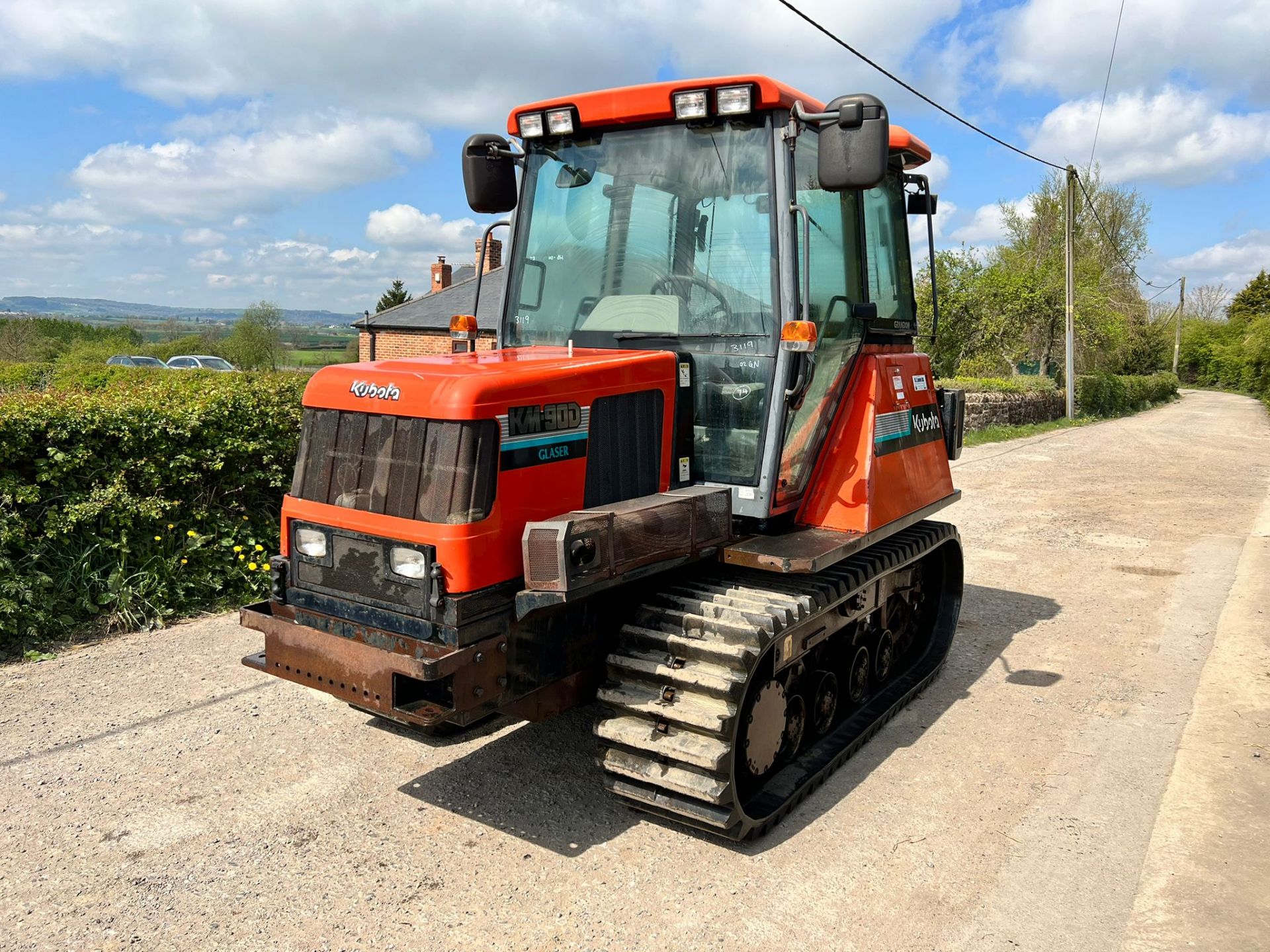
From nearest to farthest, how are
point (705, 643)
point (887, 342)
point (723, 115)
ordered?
point (705, 643) → point (723, 115) → point (887, 342)

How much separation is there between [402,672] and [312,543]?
0.78 meters

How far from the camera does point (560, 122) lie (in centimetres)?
465

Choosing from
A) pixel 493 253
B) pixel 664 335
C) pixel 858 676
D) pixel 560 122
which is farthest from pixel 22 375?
pixel 858 676

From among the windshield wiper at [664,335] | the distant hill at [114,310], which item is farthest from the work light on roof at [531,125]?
the distant hill at [114,310]

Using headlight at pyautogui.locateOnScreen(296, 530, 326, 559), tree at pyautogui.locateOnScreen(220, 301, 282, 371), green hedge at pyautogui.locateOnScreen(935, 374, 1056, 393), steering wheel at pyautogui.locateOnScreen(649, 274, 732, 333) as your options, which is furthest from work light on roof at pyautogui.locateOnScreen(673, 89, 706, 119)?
tree at pyautogui.locateOnScreen(220, 301, 282, 371)

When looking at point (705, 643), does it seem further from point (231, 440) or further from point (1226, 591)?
point (1226, 591)

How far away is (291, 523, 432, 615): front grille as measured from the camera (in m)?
3.49

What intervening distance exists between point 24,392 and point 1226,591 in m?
9.51

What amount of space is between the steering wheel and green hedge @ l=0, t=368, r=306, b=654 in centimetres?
383

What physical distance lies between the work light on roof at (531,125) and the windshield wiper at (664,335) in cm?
A: 111

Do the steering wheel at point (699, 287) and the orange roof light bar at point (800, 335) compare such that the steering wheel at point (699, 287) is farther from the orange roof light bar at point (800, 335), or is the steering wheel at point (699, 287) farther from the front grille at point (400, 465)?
the front grille at point (400, 465)

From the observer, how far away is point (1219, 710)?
5527mm

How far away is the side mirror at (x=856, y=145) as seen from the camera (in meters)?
3.83

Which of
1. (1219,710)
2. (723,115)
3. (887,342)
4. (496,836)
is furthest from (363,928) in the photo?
(1219,710)
